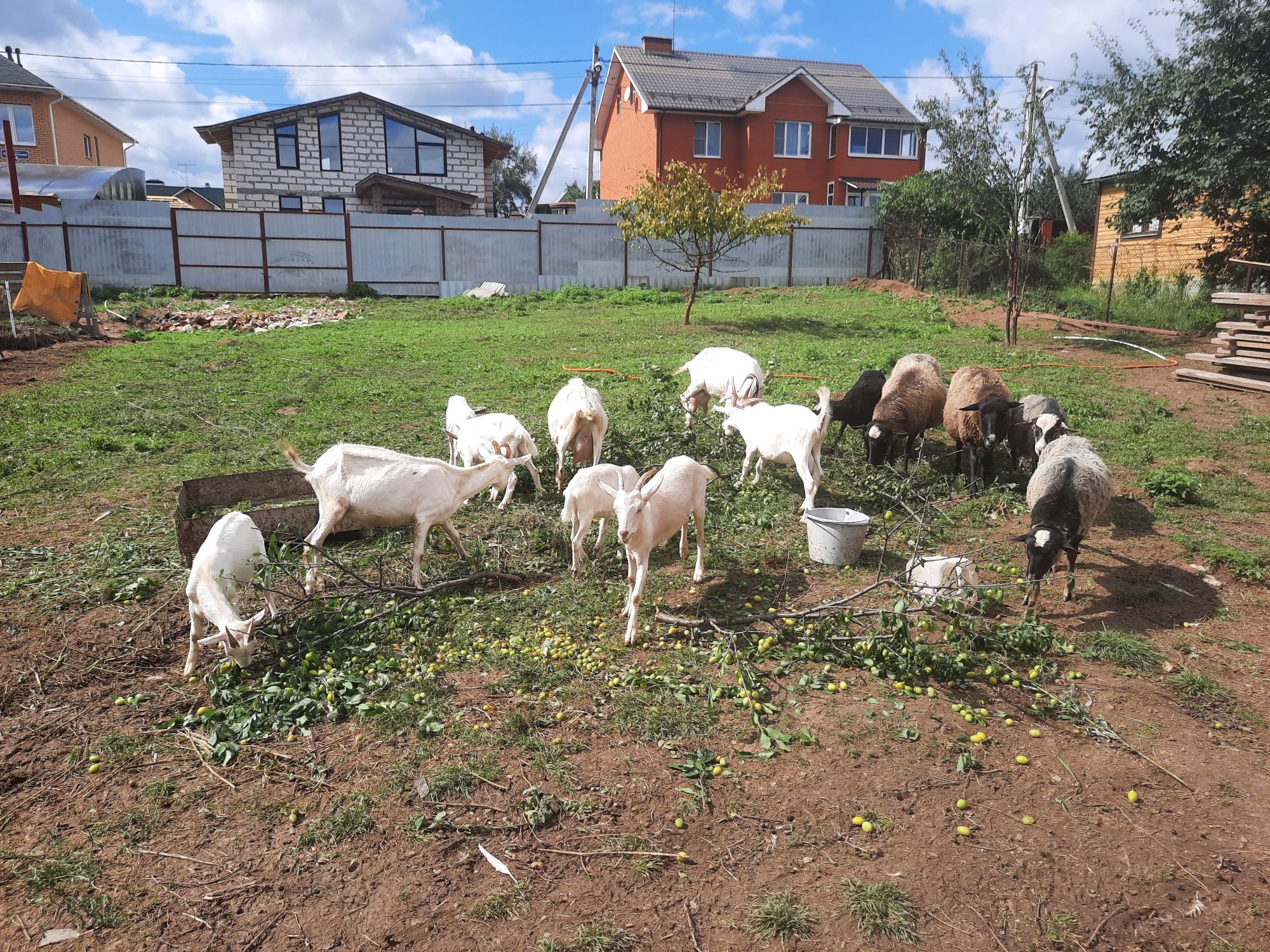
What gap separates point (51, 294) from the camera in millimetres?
18266

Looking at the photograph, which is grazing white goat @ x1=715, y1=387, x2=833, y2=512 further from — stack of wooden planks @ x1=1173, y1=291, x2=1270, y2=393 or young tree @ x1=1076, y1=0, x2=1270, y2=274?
young tree @ x1=1076, y1=0, x2=1270, y2=274

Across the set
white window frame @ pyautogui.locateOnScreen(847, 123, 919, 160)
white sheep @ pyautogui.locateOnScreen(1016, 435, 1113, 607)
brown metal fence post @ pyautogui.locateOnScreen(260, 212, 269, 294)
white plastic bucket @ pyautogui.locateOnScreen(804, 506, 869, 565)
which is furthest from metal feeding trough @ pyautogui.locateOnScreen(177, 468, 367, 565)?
white window frame @ pyautogui.locateOnScreen(847, 123, 919, 160)

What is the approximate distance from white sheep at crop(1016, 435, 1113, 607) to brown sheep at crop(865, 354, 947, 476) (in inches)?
89.8

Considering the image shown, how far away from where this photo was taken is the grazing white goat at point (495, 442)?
8047mm

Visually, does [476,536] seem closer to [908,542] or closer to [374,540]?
[374,540]

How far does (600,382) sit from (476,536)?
280 inches

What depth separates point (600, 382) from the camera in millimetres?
14258

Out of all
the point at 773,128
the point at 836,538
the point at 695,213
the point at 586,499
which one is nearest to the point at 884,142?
the point at 773,128

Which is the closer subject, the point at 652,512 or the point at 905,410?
the point at 652,512

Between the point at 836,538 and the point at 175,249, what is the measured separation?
26.1m

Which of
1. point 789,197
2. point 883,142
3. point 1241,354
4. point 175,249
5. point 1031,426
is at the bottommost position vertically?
point 1031,426

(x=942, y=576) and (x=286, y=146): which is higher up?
(x=286, y=146)

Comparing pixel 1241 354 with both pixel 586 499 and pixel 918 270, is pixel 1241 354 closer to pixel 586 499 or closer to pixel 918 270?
pixel 586 499

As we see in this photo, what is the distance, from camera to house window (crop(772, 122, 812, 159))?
125 feet
